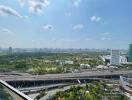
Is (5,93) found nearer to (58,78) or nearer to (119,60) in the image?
(58,78)

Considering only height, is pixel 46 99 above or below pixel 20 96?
below

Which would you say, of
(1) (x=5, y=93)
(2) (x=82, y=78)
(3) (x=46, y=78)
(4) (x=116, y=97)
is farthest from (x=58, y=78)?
(1) (x=5, y=93)

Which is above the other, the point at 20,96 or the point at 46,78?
the point at 20,96

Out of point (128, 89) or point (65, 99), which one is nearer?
point (65, 99)

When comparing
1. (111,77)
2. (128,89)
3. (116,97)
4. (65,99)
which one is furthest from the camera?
(111,77)

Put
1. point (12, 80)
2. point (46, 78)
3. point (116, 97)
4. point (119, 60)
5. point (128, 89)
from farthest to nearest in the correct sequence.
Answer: point (119, 60) < point (46, 78) < point (12, 80) < point (128, 89) < point (116, 97)

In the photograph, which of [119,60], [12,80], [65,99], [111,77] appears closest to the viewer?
[65,99]

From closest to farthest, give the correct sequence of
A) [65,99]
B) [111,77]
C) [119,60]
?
[65,99] < [111,77] < [119,60]

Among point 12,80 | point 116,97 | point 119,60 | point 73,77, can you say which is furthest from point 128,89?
point 119,60

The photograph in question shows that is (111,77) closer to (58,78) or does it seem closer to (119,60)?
(58,78)
